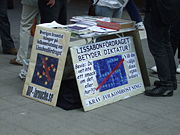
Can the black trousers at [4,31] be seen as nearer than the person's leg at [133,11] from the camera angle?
No

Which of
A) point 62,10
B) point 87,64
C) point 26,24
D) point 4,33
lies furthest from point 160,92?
point 4,33

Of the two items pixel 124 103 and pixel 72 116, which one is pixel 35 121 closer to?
pixel 72 116

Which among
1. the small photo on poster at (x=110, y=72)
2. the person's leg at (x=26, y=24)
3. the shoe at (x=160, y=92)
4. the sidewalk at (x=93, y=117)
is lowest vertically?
the sidewalk at (x=93, y=117)

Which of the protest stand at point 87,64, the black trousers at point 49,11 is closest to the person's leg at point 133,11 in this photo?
the protest stand at point 87,64

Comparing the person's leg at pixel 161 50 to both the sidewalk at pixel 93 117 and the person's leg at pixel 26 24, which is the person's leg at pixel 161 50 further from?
the person's leg at pixel 26 24

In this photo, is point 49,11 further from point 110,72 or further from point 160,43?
point 160,43

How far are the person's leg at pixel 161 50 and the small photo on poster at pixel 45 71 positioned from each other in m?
1.21

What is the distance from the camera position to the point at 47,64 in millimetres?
5316

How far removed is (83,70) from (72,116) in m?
0.54

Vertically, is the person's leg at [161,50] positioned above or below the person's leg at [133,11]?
below

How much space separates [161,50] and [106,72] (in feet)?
2.47

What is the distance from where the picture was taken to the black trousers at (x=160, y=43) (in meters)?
5.56

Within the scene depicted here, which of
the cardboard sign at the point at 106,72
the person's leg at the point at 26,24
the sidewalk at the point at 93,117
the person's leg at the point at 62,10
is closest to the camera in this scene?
the sidewalk at the point at 93,117

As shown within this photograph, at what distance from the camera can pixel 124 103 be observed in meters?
5.38
